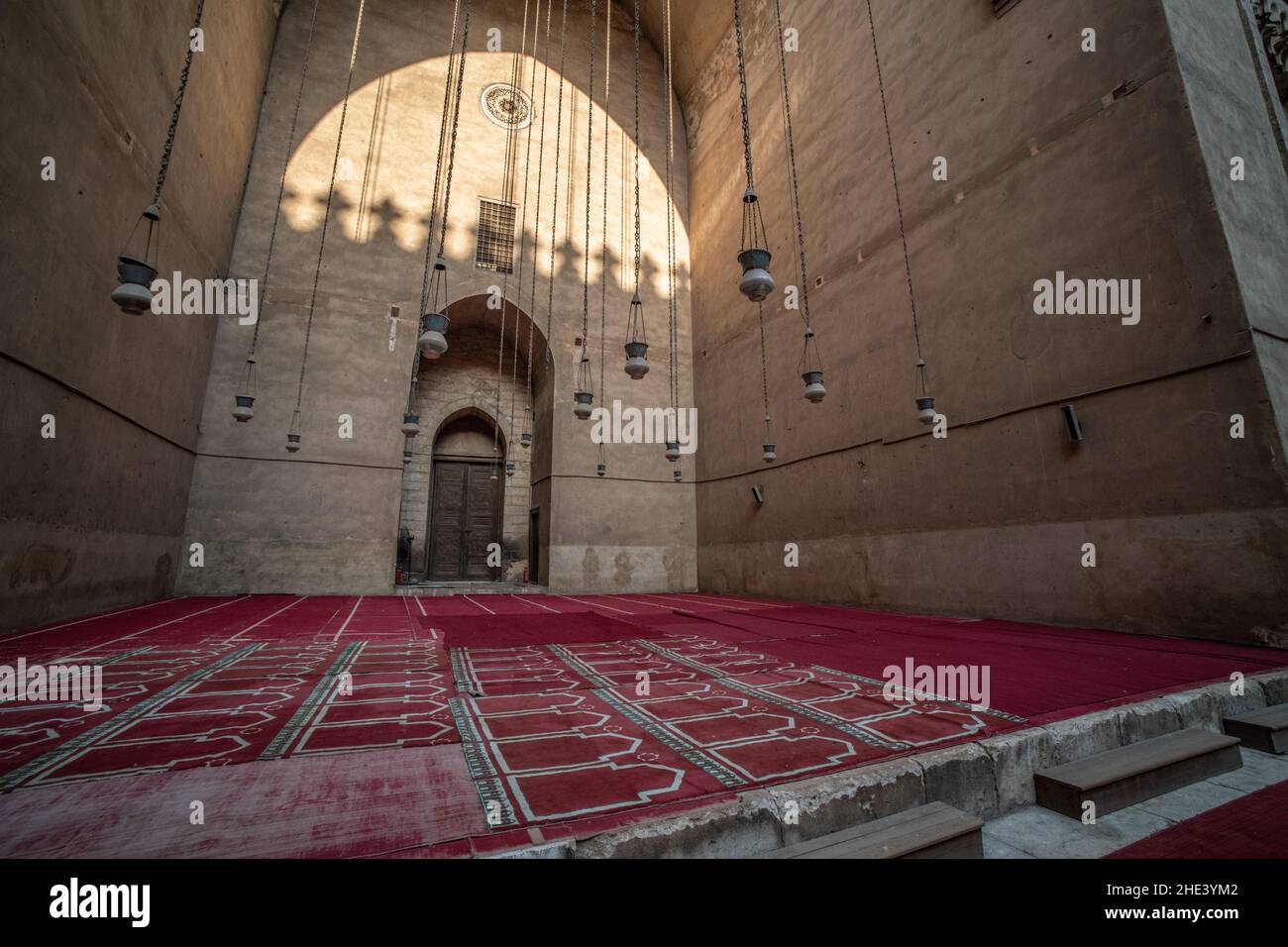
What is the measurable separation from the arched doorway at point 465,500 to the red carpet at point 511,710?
574 centimetres

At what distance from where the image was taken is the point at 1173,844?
1.37 meters

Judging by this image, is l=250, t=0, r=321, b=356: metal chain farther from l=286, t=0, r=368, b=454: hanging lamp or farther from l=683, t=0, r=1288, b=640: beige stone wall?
l=683, t=0, r=1288, b=640: beige stone wall

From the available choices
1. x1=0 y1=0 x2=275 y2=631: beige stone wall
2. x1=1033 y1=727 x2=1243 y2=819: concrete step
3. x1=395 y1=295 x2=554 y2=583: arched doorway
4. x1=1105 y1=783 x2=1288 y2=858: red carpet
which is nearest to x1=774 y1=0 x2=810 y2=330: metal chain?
x1=395 y1=295 x2=554 y2=583: arched doorway

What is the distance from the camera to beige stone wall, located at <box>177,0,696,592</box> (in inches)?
293

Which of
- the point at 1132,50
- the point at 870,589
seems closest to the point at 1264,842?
the point at 870,589

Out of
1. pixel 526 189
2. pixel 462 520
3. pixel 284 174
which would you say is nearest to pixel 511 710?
pixel 462 520

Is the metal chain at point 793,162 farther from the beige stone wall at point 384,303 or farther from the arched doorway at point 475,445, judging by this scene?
the arched doorway at point 475,445

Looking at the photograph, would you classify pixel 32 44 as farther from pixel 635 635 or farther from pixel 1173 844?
pixel 1173 844

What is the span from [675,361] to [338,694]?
27.7ft

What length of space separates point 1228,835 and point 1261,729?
43.2 inches

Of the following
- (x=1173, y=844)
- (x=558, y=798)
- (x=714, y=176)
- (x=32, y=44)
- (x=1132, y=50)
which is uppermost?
(x=714, y=176)

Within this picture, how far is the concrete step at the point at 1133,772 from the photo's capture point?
5.24 ft

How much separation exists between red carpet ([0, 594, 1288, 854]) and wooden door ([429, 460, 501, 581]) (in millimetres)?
5724

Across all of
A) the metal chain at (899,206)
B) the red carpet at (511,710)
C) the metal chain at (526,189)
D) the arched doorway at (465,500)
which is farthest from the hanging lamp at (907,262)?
the arched doorway at (465,500)
